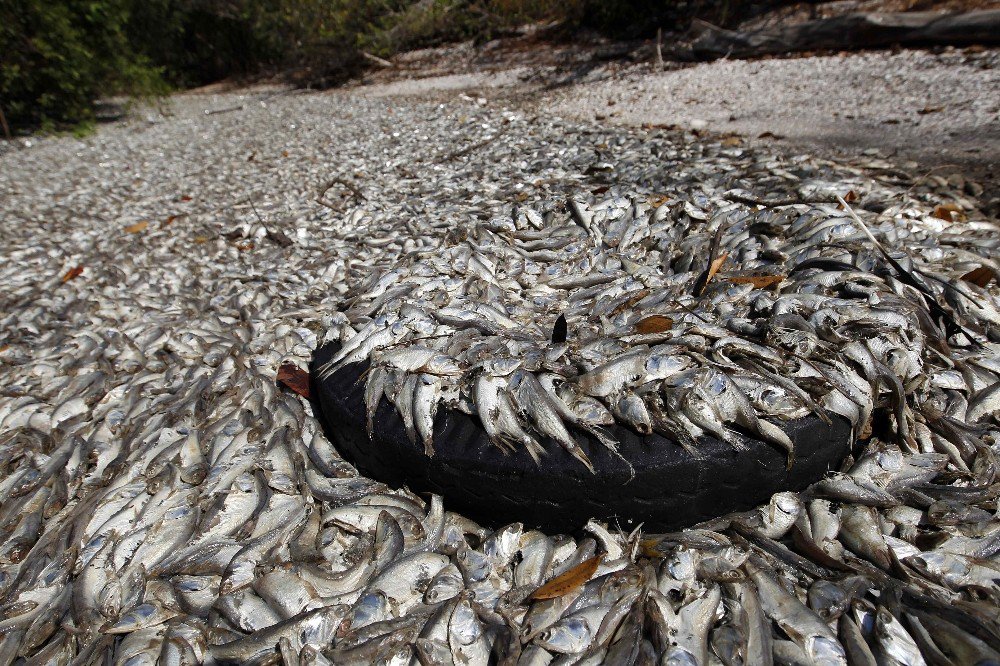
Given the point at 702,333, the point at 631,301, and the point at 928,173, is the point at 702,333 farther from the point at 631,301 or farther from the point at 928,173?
the point at 928,173

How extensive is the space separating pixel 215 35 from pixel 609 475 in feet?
81.0

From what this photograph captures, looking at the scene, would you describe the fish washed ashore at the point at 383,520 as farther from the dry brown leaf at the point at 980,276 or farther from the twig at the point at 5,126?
the twig at the point at 5,126

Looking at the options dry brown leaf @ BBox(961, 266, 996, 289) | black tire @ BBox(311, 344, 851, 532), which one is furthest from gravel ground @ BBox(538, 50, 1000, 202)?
black tire @ BBox(311, 344, 851, 532)

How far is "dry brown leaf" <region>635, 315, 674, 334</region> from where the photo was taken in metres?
2.25

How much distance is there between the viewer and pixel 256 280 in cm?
406

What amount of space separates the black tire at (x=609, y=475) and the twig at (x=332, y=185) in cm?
404

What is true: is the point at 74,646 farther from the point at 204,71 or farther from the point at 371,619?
the point at 204,71

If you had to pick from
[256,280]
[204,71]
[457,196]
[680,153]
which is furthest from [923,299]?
[204,71]

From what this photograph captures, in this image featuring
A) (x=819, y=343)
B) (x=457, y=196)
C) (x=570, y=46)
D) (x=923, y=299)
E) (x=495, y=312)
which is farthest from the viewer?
(x=570, y=46)

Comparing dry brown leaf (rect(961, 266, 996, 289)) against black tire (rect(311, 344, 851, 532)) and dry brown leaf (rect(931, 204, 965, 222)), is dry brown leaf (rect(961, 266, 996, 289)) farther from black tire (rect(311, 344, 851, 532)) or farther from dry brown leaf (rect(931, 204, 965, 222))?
black tire (rect(311, 344, 851, 532))

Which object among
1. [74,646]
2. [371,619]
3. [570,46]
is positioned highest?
[570,46]

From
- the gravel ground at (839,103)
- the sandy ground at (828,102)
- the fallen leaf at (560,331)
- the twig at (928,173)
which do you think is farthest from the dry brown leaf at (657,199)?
the gravel ground at (839,103)

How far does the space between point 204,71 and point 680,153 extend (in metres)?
22.9

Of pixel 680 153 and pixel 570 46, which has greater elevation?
pixel 570 46
